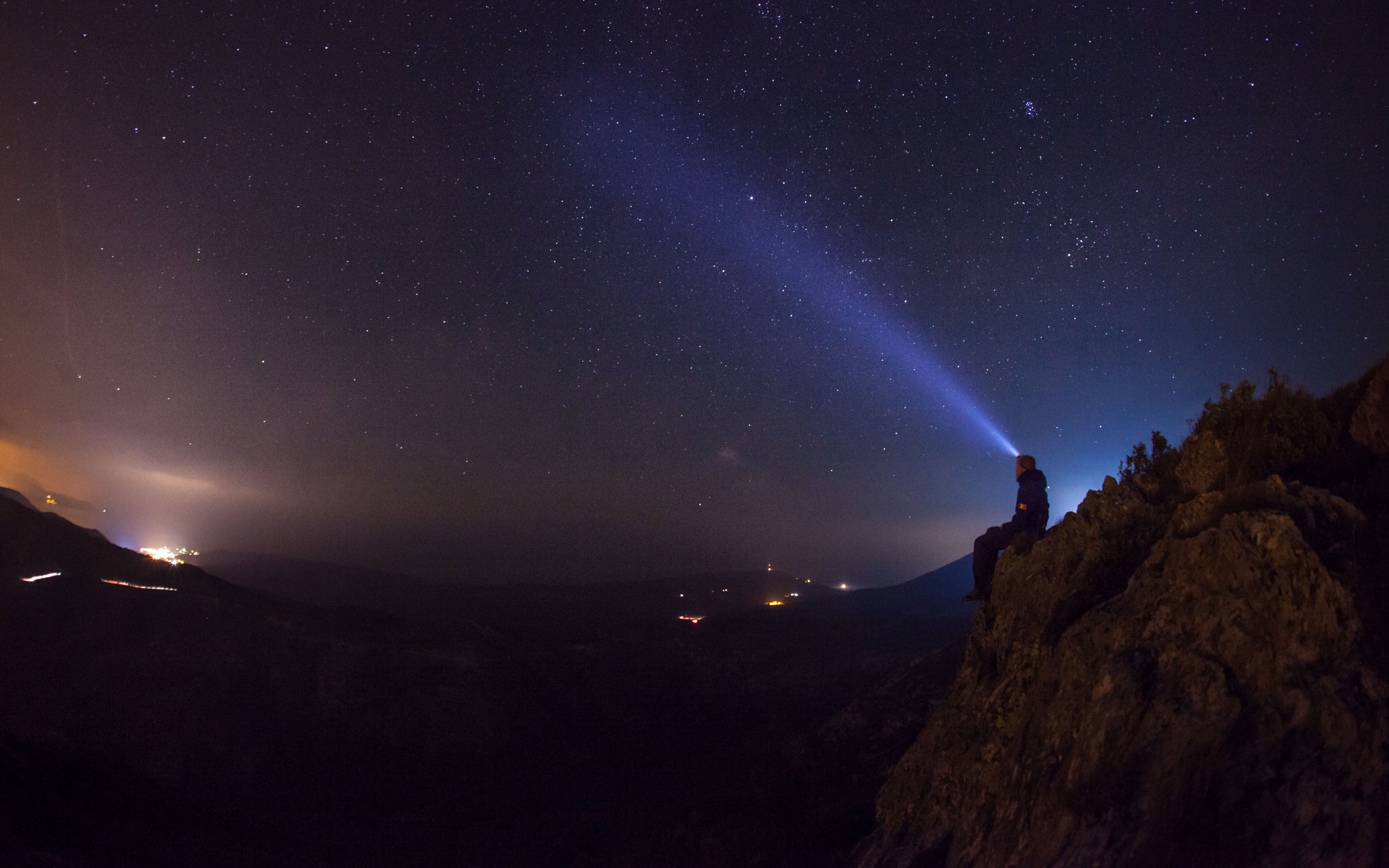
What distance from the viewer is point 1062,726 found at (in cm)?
684

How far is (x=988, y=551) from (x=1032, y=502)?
135cm

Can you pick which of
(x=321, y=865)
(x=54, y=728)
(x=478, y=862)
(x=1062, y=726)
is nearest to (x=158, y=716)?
(x=54, y=728)

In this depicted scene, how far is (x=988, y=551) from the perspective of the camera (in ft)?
41.7

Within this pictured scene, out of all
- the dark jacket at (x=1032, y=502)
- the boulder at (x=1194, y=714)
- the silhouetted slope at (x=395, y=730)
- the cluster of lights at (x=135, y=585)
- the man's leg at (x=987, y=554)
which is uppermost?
the dark jacket at (x=1032, y=502)

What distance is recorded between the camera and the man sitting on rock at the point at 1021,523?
12281mm

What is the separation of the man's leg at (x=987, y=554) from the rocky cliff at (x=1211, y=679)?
2.46 metres

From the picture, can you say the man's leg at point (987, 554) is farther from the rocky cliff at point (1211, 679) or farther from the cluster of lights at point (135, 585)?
the cluster of lights at point (135, 585)

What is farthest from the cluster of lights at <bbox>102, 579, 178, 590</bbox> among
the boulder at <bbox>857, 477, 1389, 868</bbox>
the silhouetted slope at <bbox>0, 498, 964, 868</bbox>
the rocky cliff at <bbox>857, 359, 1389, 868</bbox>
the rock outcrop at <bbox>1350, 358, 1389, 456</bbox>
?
the rock outcrop at <bbox>1350, 358, 1389, 456</bbox>

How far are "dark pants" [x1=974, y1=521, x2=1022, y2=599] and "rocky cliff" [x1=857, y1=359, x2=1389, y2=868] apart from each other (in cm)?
244

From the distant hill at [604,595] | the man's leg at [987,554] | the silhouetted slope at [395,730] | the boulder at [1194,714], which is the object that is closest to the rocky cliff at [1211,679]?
the boulder at [1194,714]

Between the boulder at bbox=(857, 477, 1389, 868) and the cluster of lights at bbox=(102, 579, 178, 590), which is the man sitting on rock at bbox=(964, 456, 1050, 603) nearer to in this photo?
the boulder at bbox=(857, 477, 1389, 868)

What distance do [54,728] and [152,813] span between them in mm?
13057

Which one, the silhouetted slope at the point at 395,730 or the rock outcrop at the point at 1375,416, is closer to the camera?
the rock outcrop at the point at 1375,416

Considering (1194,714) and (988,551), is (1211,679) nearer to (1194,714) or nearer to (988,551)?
(1194,714)
